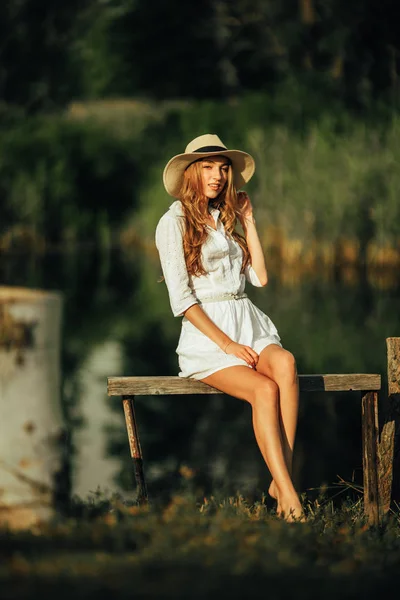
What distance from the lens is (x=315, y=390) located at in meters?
4.76

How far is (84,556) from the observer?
127 inches

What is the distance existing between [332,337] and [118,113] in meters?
23.5

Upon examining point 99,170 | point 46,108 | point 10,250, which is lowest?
point 10,250

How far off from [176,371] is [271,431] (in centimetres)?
600

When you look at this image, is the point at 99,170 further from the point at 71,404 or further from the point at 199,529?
the point at 199,529

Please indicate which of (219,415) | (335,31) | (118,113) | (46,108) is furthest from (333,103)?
(219,415)

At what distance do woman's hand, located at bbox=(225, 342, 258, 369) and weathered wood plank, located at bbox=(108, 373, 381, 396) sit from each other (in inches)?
6.7

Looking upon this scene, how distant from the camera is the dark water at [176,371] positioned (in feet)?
23.8

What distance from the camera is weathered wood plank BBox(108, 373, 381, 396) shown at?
4.67 metres

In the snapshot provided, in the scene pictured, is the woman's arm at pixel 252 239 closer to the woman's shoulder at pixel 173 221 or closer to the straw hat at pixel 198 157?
the straw hat at pixel 198 157

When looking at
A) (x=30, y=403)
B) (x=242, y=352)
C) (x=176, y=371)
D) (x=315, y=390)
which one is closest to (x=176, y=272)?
(x=242, y=352)

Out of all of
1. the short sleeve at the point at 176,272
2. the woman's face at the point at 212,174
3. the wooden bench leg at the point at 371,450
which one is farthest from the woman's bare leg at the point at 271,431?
the woman's face at the point at 212,174

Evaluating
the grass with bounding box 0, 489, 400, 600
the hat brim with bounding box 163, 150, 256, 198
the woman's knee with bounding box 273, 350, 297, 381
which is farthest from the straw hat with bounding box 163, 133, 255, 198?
the grass with bounding box 0, 489, 400, 600

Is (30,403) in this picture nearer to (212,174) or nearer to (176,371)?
(212,174)
